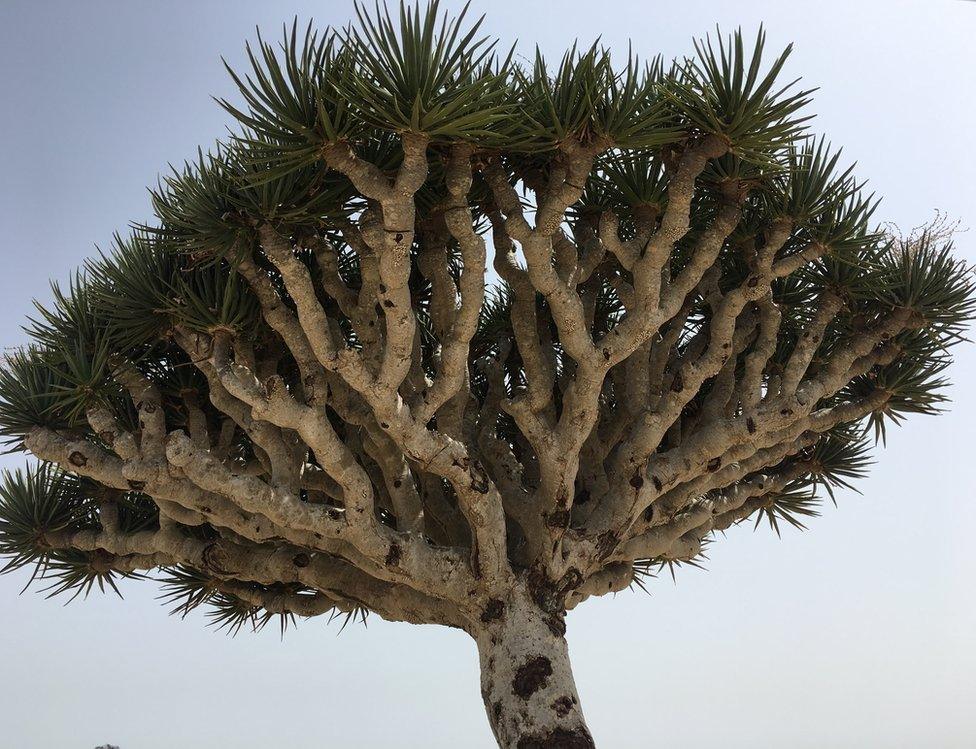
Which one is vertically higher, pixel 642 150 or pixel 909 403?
pixel 642 150

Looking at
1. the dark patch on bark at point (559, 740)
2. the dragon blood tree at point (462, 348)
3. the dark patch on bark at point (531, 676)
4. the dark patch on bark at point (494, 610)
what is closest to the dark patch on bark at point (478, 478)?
the dragon blood tree at point (462, 348)

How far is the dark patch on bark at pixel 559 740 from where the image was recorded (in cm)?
516

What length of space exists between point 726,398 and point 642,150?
5.78 ft

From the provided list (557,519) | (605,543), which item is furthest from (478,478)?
(605,543)

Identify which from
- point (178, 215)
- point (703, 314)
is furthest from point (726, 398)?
point (178, 215)

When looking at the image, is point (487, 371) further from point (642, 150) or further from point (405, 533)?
point (642, 150)

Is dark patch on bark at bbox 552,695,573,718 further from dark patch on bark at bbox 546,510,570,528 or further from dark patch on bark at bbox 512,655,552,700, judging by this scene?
dark patch on bark at bbox 546,510,570,528

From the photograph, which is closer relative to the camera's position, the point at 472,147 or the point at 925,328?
the point at 472,147

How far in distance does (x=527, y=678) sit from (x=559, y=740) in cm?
39

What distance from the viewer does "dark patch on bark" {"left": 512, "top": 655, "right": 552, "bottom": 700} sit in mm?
5383

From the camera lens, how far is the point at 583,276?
18.8 feet

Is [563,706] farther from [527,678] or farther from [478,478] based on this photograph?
[478,478]

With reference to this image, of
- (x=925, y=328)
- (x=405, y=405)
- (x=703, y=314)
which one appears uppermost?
(x=703, y=314)

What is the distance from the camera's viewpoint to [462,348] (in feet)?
17.3
